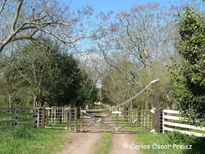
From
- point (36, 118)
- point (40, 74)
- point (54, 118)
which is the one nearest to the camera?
point (36, 118)

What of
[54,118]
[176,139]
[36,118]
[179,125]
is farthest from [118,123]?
[176,139]

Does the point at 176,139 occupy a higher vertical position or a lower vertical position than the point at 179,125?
lower

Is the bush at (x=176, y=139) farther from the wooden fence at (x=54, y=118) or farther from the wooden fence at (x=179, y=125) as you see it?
the wooden fence at (x=54, y=118)

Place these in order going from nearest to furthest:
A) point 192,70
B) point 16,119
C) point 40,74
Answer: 1. point 192,70
2. point 16,119
3. point 40,74

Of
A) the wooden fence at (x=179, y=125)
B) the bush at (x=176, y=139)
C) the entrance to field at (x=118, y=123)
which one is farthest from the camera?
the entrance to field at (x=118, y=123)

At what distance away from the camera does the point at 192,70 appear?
18.3 ft

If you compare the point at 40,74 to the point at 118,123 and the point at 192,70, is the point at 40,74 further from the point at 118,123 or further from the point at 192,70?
the point at 192,70

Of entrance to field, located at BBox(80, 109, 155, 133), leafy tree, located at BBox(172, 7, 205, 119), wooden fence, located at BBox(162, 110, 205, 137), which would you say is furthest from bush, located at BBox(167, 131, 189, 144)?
entrance to field, located at BBox(80, 109, 155, 133)

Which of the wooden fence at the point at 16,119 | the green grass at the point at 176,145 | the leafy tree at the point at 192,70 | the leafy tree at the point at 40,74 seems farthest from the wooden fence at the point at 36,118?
the leafy tree at the point at 192,70

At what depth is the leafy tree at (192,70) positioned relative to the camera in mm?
5402

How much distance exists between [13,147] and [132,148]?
415cm

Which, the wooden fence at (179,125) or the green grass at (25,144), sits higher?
the wooden fence at (179,125)

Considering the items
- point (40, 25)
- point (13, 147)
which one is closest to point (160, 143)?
point (13, 147)

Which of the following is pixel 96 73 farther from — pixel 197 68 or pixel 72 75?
pixel 197 68
